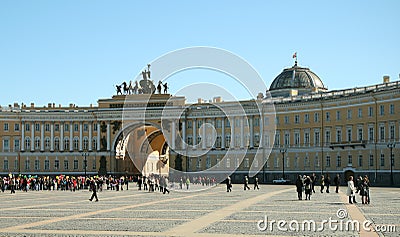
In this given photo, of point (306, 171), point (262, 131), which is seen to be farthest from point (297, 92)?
point (306, 171)

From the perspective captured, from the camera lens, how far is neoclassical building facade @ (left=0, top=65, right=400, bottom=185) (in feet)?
281

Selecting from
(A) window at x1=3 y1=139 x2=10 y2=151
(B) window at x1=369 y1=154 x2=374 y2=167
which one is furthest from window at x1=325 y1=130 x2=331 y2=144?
(A) window at x1=3 y1=139 x2=10 y2=151

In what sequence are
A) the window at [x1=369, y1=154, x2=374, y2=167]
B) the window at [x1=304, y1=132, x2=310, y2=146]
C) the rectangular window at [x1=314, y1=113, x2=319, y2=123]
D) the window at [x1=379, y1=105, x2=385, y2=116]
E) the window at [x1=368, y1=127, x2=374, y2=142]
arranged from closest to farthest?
the window at [x1=379, y1=105, x2=385, y2=116] < the window at [x1=369, y1=154, x2=374, y2=167] < the window at [x1=368, y1=127, x2=374, y2=142] < the rectangular window at [x1=314, y1=113, x2=319, y2=123] < the window at [x1=304, y1=132, x2=310, y2=146]

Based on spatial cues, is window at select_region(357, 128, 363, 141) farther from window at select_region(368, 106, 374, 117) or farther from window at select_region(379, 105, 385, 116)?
window at select_region(379, 105, 385, 116)

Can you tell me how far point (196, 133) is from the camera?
101 m

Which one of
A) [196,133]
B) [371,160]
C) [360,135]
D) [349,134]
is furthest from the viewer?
[196,133]

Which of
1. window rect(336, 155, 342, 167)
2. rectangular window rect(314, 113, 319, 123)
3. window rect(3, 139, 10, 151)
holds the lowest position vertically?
window rect(336, 155, 342, 167)

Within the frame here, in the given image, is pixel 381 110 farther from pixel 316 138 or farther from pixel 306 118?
pixel 306 118

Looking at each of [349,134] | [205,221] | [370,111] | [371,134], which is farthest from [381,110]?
[205,221]

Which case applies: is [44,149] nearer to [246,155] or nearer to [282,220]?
[246,155]

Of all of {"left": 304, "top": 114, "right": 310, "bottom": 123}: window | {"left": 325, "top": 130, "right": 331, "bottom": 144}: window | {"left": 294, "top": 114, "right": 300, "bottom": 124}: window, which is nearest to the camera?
{"left": 325, "top": 130, "right": 331, "bottom": 144}: window

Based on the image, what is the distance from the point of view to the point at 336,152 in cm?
8194

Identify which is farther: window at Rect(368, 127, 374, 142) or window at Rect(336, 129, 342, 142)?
window at Rect(336, 129, 342, 142)

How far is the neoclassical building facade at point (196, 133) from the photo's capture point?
8562 centimetres
